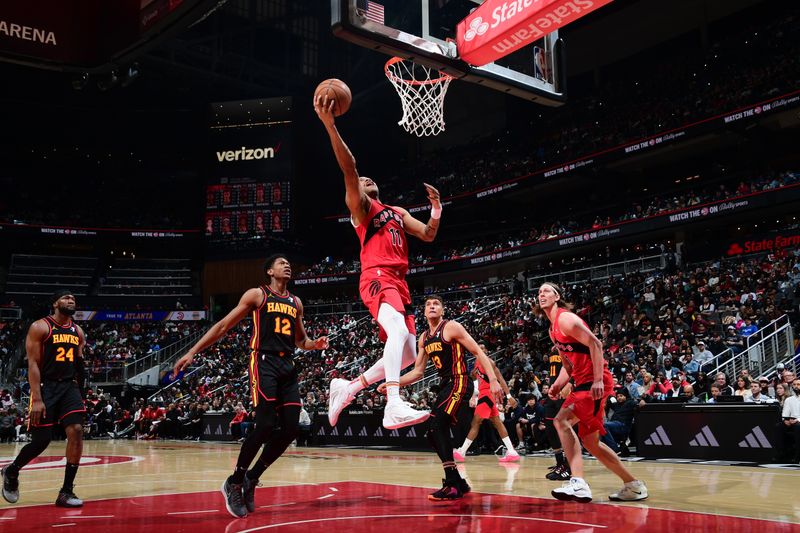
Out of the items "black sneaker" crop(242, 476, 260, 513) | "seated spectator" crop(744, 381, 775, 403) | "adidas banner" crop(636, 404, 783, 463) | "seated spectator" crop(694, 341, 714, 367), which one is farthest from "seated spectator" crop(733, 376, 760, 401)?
"black sneaker" crop(242, 476, 260, 513)

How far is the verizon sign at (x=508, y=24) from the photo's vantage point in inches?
251

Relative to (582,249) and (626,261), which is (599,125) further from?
(626,261)

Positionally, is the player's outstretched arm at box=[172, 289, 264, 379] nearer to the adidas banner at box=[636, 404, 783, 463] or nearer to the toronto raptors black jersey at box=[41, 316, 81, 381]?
the toronto raptors black jersey at box=[41, 316, 81, 381]

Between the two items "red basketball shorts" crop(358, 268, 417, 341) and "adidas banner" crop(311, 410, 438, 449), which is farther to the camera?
"adidas banner" crop(311, 410, 438, 449)

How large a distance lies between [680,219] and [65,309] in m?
19.5

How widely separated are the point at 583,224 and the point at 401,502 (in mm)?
22263

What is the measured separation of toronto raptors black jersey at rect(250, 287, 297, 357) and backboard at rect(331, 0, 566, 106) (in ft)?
9.06

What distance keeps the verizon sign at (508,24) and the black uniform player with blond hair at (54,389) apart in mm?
4686

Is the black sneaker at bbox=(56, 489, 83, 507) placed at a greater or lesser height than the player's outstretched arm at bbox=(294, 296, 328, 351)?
lesser

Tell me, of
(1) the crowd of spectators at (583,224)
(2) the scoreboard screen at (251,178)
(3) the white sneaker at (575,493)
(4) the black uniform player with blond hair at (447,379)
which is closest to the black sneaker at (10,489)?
(4) the black uniform player with blond hair at (447,379)

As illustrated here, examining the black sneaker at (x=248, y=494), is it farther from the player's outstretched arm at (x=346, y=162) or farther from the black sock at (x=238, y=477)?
the player's outstretched arm at (x=346, y=162)

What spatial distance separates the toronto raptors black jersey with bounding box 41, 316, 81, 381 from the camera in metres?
6.35

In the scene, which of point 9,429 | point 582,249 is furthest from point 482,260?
point 9,429

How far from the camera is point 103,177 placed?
36.7 metres
